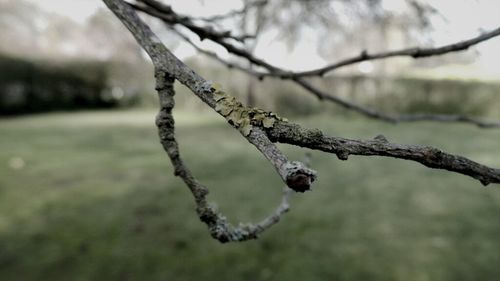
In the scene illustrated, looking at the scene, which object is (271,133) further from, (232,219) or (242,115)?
(232,219)

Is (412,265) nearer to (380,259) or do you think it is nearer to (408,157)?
(380,259)

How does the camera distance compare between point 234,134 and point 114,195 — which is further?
point 234,134

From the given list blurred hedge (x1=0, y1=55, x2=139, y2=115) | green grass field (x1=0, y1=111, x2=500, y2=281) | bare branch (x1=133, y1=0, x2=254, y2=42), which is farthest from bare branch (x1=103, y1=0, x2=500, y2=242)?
blurred hedge (x1=0, y1=55, x2=139, y2=115)

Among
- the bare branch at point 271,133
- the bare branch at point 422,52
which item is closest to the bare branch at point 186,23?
the bare branch at point 422,52

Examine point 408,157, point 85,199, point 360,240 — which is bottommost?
point 85,199

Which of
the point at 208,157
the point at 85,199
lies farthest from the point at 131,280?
the point at 208,157

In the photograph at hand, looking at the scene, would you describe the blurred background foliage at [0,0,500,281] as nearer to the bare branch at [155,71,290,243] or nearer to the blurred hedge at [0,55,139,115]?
the bare branch at [155,71,290,243]
